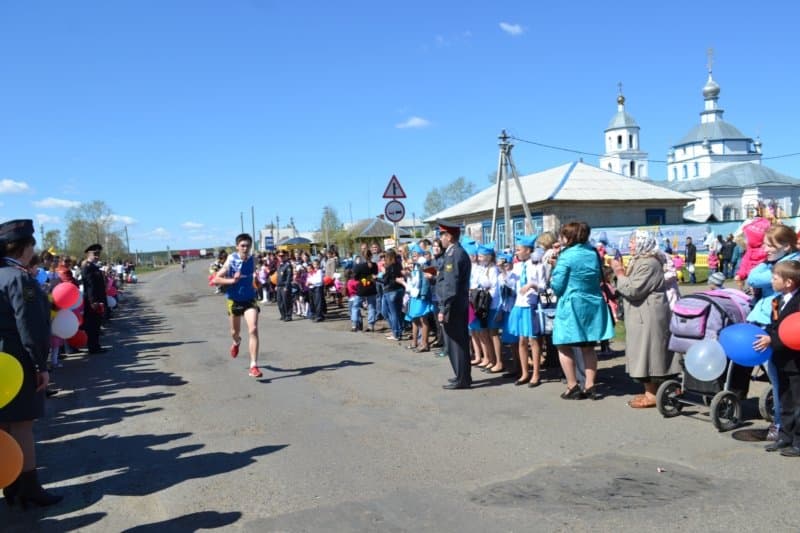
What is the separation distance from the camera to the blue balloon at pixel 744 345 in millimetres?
5438

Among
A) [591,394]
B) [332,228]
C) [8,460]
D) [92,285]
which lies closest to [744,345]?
[591,394]

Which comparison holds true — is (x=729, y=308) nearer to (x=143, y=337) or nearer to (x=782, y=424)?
(x=782, y=424)

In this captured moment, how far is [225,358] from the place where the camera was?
459 inches

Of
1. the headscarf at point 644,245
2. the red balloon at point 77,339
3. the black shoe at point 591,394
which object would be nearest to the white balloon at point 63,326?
the red balloon at point 77,339

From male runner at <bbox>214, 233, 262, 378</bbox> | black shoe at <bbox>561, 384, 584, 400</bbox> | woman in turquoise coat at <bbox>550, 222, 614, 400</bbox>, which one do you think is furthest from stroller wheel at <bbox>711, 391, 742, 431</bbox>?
male runner at <bbox>214, 233, 262, 378</bbox>

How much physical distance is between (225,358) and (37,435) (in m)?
4.79

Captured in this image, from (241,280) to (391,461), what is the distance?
4810mm

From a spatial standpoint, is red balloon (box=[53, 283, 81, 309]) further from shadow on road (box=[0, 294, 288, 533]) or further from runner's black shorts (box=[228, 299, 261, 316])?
runner's black shorts (box=[228, 299, 261, 316])

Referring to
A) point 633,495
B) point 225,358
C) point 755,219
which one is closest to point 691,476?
point 633,495

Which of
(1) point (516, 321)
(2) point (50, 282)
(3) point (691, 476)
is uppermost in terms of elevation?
(2) point (50, 282)

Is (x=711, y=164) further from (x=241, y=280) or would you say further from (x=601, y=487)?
(x=601, y=487)

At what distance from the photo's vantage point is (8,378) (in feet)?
14.0

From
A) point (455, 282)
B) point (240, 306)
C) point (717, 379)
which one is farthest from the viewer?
point (240, 306)

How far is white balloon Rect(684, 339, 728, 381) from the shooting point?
5.85 metres
